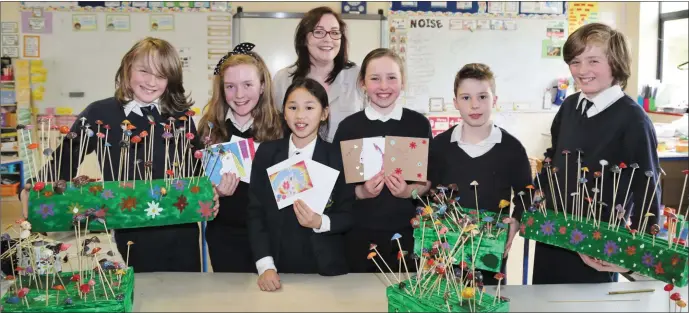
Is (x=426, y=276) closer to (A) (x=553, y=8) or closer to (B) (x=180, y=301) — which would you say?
(B) (x=180, y=301)

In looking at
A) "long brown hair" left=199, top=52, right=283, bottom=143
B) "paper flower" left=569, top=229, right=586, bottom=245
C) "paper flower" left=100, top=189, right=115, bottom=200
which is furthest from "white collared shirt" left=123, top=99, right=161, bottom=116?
"paper flower" left=569, top=229, right=586, bottom=245

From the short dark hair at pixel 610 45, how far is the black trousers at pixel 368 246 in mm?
948

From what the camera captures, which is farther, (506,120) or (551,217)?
(506,120)

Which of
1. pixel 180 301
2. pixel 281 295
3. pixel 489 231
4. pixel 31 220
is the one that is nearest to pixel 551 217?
pixel 489 231

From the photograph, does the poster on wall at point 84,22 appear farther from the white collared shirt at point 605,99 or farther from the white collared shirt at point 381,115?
the white collared shirt at point 605,99

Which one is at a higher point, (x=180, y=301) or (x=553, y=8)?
(x=553, y=8)

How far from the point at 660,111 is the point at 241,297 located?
5153 mm

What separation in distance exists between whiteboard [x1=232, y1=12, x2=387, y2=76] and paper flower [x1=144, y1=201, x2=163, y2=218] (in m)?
3.55

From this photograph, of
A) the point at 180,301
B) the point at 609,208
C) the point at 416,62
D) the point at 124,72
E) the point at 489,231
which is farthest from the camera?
the point at 416,62

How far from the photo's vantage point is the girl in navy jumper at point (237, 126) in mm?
2281

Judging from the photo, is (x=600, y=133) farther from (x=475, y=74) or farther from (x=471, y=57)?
(x=471, y=57)

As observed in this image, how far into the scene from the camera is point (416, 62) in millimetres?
5441

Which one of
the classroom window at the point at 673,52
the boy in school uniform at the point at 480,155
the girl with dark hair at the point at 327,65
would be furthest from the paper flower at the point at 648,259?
the classroom window at the point at 673,52

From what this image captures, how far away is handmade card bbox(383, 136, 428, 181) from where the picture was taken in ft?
7.30
